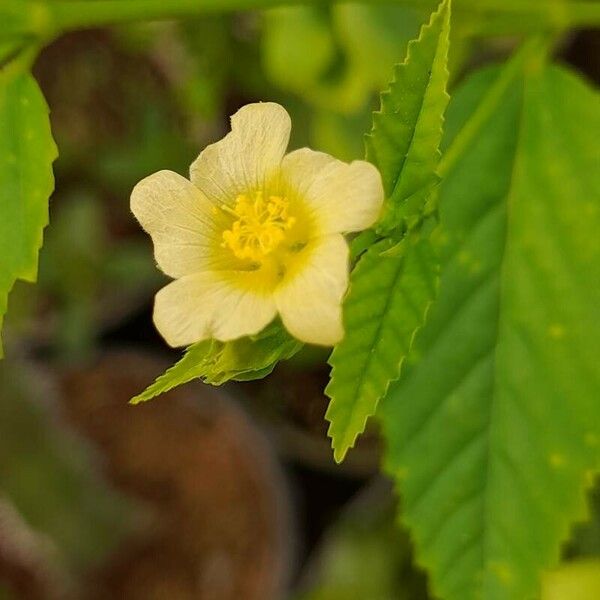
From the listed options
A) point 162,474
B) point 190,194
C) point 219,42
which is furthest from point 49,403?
point 190,194

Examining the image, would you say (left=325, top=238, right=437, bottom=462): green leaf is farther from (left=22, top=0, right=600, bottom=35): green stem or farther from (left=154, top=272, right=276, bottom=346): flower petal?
(left=22, top=0, right=600, bottom=35): green stem

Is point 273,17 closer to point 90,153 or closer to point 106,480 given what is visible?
point 90,153

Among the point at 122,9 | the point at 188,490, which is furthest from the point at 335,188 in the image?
the point at 188,490

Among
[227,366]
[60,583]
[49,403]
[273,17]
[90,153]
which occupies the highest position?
[227,366]

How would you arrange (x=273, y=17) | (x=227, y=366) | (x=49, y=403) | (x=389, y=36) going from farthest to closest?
(x=49, y=403), (x=273, y=17), (x=389, y=36), (x=227, y=366)

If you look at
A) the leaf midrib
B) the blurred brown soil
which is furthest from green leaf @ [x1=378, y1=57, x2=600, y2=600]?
the blurred brown soil

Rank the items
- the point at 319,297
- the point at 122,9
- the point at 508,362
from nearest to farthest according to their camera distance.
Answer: the point at 319,297 < the point at 122,9 < the point at 508,362

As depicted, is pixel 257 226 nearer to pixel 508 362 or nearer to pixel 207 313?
pixel 207 313
